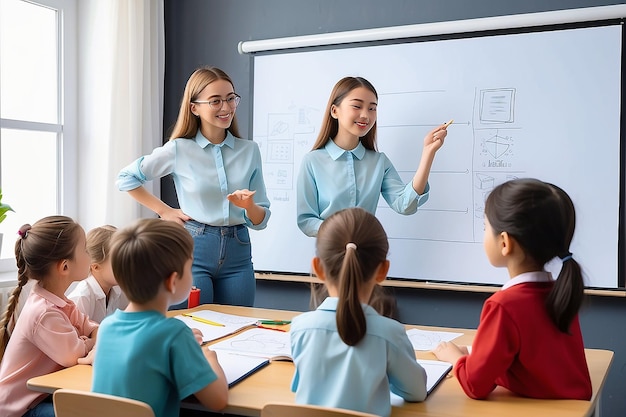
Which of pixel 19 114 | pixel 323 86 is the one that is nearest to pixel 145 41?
Result: pixel 19 114

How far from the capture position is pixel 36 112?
3.72 meters

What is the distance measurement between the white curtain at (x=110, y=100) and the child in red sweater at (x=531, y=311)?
2605mm

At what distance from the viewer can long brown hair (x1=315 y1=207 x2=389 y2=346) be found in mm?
1528

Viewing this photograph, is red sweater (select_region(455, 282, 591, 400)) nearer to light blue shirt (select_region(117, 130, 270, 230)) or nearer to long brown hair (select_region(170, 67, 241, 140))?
light blue shirt (select_region(117, 130, 270, 230))

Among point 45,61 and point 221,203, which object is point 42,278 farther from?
point 45,61

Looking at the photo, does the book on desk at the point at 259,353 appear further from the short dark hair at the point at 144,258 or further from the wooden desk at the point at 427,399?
the short dark hair at the point at 144,258

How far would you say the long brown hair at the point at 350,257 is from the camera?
60.2 inches

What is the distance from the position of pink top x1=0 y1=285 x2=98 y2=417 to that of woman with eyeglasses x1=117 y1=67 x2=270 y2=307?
81cm

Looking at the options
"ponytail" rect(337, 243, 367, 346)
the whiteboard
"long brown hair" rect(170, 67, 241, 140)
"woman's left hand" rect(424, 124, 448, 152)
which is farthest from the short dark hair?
the whiteboard

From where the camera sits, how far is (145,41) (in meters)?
3.97

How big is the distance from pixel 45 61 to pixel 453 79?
2.13 metres

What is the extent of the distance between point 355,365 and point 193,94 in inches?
65.4

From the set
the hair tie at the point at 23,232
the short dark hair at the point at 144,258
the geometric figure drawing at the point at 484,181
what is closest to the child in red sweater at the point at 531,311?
the short dark hair at the point at 144,258

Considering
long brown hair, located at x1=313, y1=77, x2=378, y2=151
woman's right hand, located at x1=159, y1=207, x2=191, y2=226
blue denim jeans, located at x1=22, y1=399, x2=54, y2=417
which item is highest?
long brown hair, located at x1=313, y1=77, x2=378, y2=151
